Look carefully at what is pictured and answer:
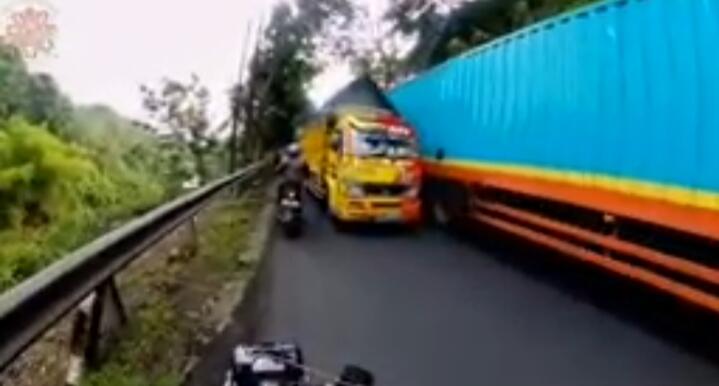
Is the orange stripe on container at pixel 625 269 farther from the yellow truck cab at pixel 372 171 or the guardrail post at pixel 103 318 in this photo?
the guardrail post at pixel 103 318

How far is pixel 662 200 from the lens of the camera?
8.78 m

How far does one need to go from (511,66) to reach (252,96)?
18.6 meters

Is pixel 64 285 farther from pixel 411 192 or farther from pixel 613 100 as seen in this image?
pixel 411 192

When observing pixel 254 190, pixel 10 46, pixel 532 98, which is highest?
pixel 10 46

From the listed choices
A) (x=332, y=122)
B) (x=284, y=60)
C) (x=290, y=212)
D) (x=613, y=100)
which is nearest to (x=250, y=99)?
(x=284, y=60)

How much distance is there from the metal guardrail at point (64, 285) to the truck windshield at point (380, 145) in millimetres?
11456

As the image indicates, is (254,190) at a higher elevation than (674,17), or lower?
lower

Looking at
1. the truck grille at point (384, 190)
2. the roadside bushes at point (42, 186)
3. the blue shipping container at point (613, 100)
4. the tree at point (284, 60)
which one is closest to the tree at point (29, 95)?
the roadside bushes at point (42, 186)

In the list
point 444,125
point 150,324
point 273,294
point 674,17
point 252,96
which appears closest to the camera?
point 150,324

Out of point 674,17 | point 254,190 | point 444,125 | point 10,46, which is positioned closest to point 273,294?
point 674,17

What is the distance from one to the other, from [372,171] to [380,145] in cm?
75

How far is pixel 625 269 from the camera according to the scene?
983cm

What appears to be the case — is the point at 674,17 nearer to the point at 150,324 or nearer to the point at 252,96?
the point at 150,324

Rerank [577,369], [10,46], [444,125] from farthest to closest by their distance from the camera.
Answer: [10,46] < [444,125] < [577,369]
